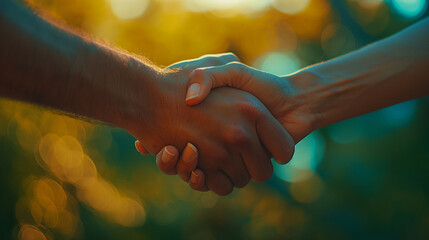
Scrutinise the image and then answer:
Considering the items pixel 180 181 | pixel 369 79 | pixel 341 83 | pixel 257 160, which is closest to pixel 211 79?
pixel 257 160

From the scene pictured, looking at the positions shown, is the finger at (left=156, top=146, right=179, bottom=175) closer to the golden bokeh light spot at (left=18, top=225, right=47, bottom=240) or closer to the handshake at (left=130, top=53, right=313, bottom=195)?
the handshake at (left=130, top=53, right=313, bottom=195)

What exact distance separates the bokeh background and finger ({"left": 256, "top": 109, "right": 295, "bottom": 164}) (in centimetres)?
427

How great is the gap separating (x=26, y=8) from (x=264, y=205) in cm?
623

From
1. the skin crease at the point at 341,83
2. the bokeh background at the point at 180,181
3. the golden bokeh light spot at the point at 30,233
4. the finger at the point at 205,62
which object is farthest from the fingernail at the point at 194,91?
the golden bokeh light spot at the point at 30,233

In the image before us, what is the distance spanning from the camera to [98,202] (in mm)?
7234

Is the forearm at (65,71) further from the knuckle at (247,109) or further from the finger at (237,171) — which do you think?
the finger at (237,171)

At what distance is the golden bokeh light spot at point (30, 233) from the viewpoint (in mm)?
7332

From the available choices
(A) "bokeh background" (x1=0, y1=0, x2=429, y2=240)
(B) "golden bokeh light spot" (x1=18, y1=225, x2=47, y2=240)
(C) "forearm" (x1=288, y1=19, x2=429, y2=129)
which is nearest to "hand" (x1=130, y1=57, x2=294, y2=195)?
(C) "forearm" (x1=288, y1=19, x2=429, y2=129)

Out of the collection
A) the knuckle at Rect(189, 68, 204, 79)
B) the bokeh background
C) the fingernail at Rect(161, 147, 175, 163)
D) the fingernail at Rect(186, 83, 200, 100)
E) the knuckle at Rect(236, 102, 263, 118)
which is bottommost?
the bokeh background

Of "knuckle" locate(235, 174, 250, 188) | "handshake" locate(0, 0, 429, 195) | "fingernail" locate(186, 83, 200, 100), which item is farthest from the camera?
"knuckle" locate(235, 174, 250, 188)

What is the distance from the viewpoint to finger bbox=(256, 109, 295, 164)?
2.60 m

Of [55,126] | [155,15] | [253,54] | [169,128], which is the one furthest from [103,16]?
[169,128]

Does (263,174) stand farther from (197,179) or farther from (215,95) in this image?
(215,95)

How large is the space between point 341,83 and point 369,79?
22cm
